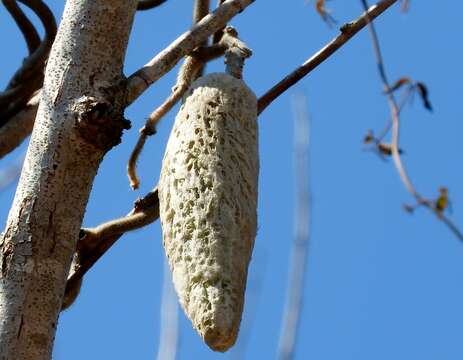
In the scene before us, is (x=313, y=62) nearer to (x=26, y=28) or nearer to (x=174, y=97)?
(x=174, y=97)

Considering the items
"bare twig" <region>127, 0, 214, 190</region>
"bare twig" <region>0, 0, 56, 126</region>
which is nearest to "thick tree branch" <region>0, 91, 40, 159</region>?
"bare twig" <region>0, 0, 56, 126</region>

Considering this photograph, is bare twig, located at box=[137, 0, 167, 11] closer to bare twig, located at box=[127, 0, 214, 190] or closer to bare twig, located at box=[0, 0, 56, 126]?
bare twig, located at box=[0, 0, 56, 126]

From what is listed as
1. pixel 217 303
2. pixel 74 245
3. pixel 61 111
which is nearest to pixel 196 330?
pixel 217 303

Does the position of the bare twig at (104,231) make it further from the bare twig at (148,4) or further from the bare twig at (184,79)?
the bare twig at (148,4)

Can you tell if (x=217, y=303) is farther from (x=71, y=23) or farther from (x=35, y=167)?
(x=71, y=23)

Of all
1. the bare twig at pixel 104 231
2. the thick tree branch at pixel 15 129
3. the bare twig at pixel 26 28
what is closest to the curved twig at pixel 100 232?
the bare twig at pixel 104 231

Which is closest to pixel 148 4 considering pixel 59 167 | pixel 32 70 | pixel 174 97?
pixel 32 70

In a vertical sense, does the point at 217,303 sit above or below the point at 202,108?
below
